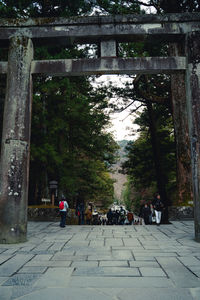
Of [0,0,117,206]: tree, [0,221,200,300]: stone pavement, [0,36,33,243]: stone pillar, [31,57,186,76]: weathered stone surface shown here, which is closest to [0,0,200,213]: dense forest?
[0,0,117,206]: tree

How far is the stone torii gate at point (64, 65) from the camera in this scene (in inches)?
236

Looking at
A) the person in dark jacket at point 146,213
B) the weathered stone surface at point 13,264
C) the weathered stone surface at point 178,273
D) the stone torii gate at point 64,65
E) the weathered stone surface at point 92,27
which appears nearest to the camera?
the weathered stone surface at point 178,273

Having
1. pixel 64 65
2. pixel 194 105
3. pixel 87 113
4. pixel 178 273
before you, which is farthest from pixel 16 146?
pixel 87 113

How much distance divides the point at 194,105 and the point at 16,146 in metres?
5.12

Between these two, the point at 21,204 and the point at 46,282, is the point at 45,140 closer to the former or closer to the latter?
the point at 21,204

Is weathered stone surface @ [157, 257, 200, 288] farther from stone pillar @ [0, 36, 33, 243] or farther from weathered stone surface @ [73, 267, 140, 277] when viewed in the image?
stone pillar @ [0, 36, 33, 243]

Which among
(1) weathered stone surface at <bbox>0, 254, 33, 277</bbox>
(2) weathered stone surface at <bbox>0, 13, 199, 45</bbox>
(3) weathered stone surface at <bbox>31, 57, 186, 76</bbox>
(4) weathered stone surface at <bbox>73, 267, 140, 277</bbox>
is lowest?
(1) weathered stone surface at <bbox>0, 254, 33, 277</bbox>

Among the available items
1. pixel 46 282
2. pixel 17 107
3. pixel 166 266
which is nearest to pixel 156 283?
pixel 166 266

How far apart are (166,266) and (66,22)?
6.92 metres

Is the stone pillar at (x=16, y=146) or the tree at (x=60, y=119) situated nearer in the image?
the stone pillar at (x=16, y=146)

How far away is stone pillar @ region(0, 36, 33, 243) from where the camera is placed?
586 centimetres

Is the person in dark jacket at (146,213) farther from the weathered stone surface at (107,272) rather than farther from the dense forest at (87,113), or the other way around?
the weathered stone surface at (107,272)

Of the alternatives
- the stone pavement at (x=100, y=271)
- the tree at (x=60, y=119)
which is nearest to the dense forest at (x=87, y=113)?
A: the tree at (x=60, y=119)

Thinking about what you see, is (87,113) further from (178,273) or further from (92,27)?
(178,273)
